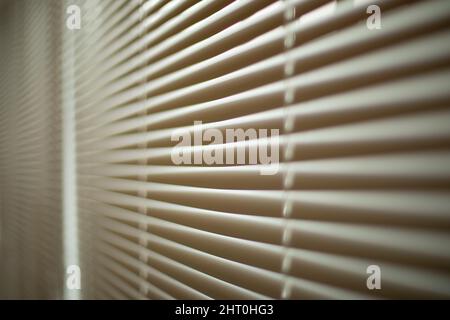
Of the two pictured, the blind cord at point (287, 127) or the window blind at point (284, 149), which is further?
the blind cord at point (287, 127)

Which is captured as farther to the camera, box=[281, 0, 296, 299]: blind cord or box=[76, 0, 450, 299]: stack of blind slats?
box=[281, 0, 296, 299]: blind cord

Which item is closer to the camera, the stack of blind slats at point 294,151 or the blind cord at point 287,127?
the stack of blind slats at point 294,151

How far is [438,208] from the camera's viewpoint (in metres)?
0.43

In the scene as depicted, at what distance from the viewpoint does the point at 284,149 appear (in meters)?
0.62

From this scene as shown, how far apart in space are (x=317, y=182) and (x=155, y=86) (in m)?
0.60

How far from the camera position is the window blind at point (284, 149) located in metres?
0.45

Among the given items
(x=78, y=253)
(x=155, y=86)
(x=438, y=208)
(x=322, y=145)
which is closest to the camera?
(x=438, y=208)

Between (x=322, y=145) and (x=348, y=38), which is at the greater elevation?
(x=348, y=38)

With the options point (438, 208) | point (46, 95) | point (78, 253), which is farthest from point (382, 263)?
point (46, 95)

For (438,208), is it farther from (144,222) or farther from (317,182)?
(144,222)

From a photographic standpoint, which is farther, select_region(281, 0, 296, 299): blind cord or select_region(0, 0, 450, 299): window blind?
select_region(281, 0, 296, 299): blind cord

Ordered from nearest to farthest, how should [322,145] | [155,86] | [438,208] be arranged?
[438,208], [322,145], [155,86]

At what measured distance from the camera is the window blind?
0.45 metres

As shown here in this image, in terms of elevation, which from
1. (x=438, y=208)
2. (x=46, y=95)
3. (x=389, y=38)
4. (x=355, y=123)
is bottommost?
(x=438, y=208)
